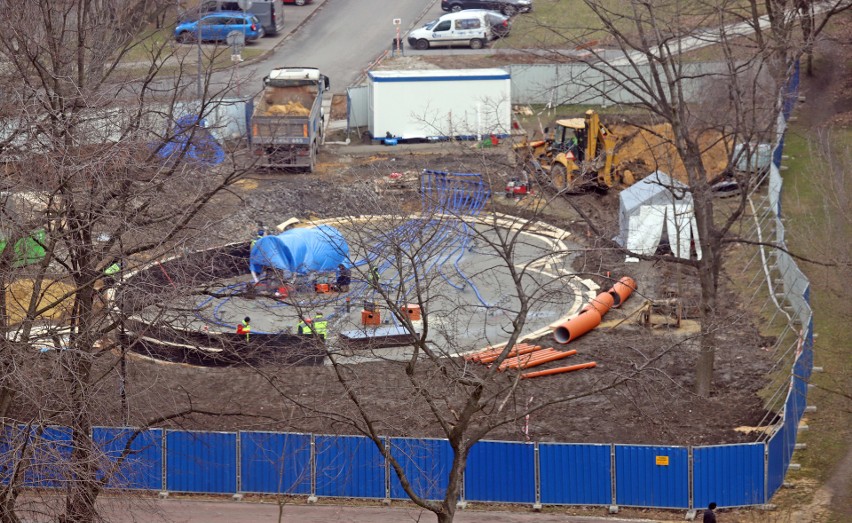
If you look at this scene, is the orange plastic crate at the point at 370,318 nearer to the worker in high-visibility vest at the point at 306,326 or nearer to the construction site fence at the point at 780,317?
the worker in high-visibility vest at the point at 306,326

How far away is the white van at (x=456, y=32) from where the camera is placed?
49.4m

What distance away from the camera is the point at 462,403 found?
789 inches

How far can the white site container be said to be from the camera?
1567 inches

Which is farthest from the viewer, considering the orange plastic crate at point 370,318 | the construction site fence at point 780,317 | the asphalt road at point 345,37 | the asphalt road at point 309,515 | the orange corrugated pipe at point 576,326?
the asphalt road at point 345,37

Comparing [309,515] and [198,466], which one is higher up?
[198,466]

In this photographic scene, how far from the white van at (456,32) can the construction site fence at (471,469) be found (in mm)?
33201

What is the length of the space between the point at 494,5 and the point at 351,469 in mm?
37116

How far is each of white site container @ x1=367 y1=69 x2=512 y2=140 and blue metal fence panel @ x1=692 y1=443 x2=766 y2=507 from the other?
2296 cm

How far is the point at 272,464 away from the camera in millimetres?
18797

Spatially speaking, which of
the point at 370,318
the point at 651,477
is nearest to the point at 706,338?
the point at 651,477

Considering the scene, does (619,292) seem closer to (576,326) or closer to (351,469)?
(576,326)

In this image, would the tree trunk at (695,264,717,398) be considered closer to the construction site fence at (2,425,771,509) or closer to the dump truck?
the construction site fence at (2,425,771,509)

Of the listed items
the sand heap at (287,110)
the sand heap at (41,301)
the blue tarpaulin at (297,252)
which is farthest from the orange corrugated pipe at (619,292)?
the sand heap at (287,110)

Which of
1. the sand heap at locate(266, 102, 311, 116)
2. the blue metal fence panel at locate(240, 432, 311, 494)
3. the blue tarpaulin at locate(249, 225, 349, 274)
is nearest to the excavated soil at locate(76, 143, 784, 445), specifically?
the blue metal fence panel at locate(240, 432, 311, 494)
